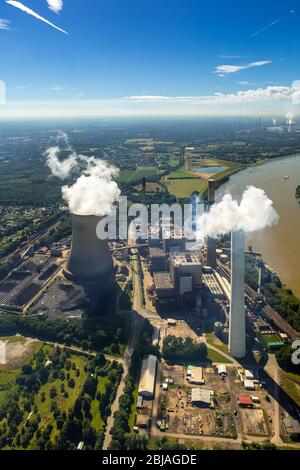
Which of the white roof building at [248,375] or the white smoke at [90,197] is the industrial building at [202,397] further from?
the white smoke at [90,197]

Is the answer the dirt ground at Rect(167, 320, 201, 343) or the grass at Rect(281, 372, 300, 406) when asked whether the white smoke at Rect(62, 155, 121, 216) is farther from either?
the grass at Rect(281, 372, 300, 406)

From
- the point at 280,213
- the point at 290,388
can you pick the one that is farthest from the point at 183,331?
the point at 280,213

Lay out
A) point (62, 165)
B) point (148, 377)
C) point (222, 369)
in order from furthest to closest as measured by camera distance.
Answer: point (62, 165)
point (222, 369)
point (148, 377)

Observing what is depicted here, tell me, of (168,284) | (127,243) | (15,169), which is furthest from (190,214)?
(15,169)

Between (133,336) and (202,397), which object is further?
(133,336)

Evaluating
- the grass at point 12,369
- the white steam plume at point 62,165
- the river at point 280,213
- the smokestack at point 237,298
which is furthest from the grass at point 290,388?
the white steam plume at point 62,165

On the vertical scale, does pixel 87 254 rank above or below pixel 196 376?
above

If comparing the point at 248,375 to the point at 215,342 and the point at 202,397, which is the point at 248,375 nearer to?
the point at 202,397

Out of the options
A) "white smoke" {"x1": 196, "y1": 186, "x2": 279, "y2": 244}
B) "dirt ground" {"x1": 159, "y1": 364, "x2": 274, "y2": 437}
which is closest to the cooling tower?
"white smoke" {"x1": 196, "y1": 186, "x2": 279, "y2": 244}
